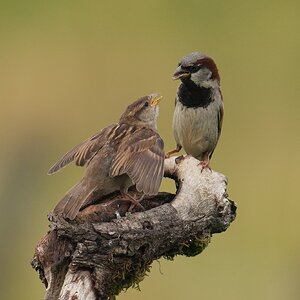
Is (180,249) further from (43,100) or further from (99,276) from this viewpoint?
(43,100)

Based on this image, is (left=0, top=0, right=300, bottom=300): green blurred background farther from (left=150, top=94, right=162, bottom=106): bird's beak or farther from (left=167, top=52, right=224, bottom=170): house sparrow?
(left=150, top=94, right=162, bottom=106): bird's beak

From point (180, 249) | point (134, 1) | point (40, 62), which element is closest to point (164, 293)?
point (180, 249)

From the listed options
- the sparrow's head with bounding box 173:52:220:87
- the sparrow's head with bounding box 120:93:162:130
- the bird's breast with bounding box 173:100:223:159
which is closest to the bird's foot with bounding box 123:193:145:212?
the sparrow's head with bounding box 120:93:162:130

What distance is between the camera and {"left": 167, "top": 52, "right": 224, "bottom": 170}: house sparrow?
28.2 feet

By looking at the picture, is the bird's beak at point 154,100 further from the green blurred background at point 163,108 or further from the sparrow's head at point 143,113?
the green blurred background at point 163,108

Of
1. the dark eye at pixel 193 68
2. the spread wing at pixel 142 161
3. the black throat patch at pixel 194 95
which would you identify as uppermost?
the dark eye at pixel 193 68

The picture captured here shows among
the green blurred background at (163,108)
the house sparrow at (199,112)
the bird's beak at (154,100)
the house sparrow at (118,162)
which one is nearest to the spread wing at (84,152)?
the house sparrow at (118,162)

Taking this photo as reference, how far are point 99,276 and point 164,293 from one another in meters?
4.29

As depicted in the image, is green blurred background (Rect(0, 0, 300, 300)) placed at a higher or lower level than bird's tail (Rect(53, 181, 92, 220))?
higher

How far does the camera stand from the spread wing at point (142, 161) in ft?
22.0

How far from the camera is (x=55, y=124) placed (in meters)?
13.5

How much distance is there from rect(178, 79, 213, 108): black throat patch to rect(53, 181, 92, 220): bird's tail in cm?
203

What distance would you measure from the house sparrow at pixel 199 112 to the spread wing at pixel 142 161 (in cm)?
136

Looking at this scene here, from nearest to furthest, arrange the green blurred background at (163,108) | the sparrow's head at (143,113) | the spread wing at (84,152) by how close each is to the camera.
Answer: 1. the spread wing at (84,152)
2. the sparrow's head at (143,113)
3. the green blurred background at (163,108)
